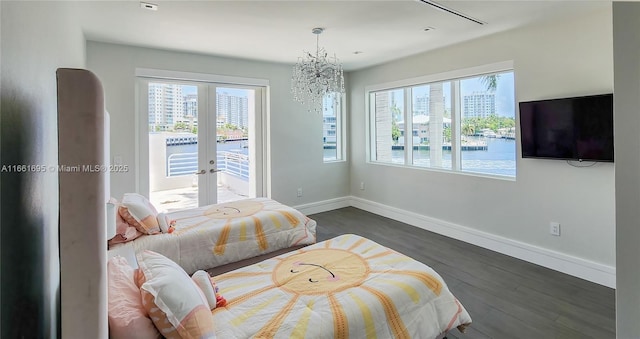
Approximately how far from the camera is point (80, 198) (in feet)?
2.39

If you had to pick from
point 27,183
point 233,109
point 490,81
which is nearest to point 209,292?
point 27,183

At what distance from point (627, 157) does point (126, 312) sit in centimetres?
225

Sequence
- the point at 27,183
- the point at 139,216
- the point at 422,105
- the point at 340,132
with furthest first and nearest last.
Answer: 1. the point at 340,132
2. the point at 422,105
3. the point at 139,216
4. the point at 27,183

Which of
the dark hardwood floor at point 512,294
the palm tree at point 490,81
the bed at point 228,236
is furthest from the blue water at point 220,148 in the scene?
the palm tree at point 490,81

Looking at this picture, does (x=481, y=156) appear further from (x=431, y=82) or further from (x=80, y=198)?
(x=80, y=198)

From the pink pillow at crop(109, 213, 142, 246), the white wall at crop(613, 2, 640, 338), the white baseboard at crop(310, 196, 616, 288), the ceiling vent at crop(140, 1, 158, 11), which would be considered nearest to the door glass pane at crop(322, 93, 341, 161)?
the white baseboard at crop(310, 196, 616, 288)

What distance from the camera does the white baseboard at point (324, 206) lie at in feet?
17.9

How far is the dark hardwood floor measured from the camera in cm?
229

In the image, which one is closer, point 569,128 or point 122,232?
point 122,232

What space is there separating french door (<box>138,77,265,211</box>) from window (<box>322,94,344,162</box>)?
1.22m

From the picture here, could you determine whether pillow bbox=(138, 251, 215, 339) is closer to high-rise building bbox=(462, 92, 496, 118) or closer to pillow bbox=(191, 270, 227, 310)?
pillow bbox=(191, 270, 227, 310)

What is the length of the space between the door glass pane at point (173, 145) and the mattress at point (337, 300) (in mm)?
2694

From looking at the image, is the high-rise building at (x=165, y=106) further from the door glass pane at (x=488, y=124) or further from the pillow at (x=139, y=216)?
the door glass pane at (x=488, y=124)

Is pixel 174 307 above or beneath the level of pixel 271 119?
beneath
